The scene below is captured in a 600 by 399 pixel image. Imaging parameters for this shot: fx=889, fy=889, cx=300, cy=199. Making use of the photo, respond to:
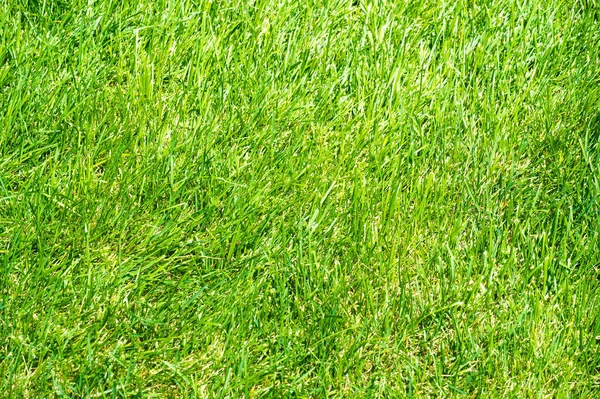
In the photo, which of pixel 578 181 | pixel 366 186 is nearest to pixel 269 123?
pixel 366 186

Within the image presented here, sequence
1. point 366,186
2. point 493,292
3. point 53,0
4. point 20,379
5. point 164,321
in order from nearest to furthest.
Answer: point 20,379 → point 164,321 → point 493,292 → point 366,186 → point 53,0

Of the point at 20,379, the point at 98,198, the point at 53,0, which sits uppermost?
the point at 53,0

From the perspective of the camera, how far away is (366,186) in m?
3.04

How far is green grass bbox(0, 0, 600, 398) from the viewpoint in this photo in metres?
2.64

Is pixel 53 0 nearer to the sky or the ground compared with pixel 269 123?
nearer to the sky

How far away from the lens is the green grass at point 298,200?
104 inches

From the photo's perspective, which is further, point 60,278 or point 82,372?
point 60,278

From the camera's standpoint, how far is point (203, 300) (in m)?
2.73

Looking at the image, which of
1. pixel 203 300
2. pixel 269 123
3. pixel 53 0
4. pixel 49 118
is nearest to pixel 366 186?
pixel 269 123

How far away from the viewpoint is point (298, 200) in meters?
2.99

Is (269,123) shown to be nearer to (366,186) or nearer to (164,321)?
(366,186)

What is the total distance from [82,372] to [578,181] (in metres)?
1.81

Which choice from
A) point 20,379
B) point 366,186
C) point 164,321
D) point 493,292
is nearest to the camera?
point 20,379

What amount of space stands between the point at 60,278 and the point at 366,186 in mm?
1053
